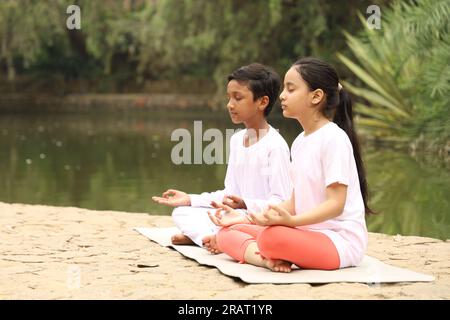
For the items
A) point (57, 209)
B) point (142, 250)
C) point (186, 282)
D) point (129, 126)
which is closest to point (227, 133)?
point (129, 126)

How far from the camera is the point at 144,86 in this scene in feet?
93.9

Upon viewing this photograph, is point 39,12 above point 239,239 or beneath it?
above

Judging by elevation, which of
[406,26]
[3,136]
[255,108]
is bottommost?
[3,136]

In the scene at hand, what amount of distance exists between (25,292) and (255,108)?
1.58 m

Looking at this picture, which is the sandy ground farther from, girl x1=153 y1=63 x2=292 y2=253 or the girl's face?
the girl's face

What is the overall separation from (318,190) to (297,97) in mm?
434

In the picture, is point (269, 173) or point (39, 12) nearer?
point (269, 173)

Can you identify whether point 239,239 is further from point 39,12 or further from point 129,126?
point 39,12

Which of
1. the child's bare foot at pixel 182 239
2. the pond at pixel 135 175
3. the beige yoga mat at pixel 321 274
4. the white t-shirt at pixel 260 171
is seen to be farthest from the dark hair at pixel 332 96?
the pond at pixel 135 175

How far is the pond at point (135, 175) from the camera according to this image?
24.9 ft

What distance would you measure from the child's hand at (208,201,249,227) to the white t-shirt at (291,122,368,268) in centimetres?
39

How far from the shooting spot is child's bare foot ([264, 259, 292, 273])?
4.10 meters

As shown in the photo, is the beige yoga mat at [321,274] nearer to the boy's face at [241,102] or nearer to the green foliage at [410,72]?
the boy's face at [241,102]

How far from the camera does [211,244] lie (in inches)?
185
